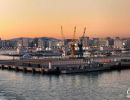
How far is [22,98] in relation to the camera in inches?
822

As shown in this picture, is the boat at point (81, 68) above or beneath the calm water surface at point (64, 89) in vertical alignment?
above

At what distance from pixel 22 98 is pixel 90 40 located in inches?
5232

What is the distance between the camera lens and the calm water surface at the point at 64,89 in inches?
837

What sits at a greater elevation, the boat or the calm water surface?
the boat

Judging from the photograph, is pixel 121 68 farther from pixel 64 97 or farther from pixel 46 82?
pixel 64 97

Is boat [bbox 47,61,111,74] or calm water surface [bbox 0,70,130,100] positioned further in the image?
boat [bbox 47,61,111,74]

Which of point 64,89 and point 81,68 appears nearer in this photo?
point 64,89

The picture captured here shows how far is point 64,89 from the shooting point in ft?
79.6

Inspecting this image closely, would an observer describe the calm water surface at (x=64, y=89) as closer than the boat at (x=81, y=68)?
Yes

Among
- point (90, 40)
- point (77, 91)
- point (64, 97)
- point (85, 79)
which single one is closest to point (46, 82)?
point (85, 79)

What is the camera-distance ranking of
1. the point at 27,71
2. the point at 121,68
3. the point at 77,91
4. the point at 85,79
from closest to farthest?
the point at 77,91, the point at 85,79, the point at 27,71, the point at 121,68

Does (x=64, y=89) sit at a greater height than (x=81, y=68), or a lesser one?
lesser

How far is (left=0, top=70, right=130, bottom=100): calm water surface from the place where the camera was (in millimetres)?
21266

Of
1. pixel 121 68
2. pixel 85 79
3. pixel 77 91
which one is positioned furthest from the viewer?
pixel 121 68
